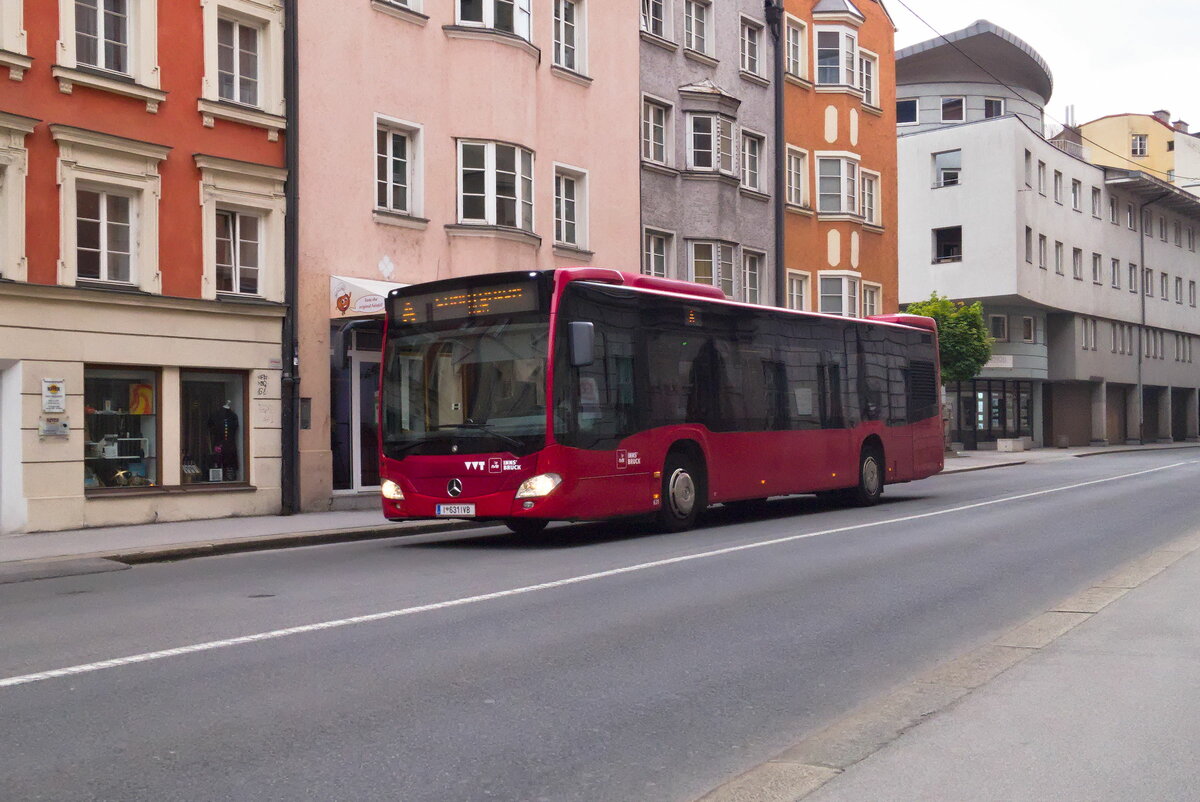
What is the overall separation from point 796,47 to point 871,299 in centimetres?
755

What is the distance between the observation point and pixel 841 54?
120 ft

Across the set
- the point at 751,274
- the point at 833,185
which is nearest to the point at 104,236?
the point at 751,274

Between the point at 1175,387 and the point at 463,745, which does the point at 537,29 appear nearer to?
the point at 463,745

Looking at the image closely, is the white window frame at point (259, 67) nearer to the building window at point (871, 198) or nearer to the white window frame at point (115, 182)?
the white window frame at point (115, 182)

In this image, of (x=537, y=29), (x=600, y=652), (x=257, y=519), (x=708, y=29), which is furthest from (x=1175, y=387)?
(x=600, y=652)

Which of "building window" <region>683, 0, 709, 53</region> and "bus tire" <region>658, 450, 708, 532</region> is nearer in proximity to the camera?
"bus tire" <region>658, 450, 708, 532</region>

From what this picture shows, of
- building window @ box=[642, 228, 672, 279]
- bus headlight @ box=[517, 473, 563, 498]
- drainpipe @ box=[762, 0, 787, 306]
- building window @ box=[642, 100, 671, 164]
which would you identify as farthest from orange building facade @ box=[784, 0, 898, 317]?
bus headlight @ box=[517, 473, 563, 498]

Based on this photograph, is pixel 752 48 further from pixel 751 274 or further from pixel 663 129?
pixel 751 274

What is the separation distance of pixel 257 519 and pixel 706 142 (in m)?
16.0

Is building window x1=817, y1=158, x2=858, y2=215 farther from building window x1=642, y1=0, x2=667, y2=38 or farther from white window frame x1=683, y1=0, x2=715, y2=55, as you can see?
building window x1=642, y1=0, x2=667, y2=38

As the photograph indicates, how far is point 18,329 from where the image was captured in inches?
A: 665

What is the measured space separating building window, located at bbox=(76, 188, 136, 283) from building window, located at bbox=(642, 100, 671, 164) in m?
13.6

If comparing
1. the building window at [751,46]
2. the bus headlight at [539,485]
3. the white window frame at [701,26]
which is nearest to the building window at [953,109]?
the building window at [751,46]

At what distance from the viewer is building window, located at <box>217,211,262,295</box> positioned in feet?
65.3
